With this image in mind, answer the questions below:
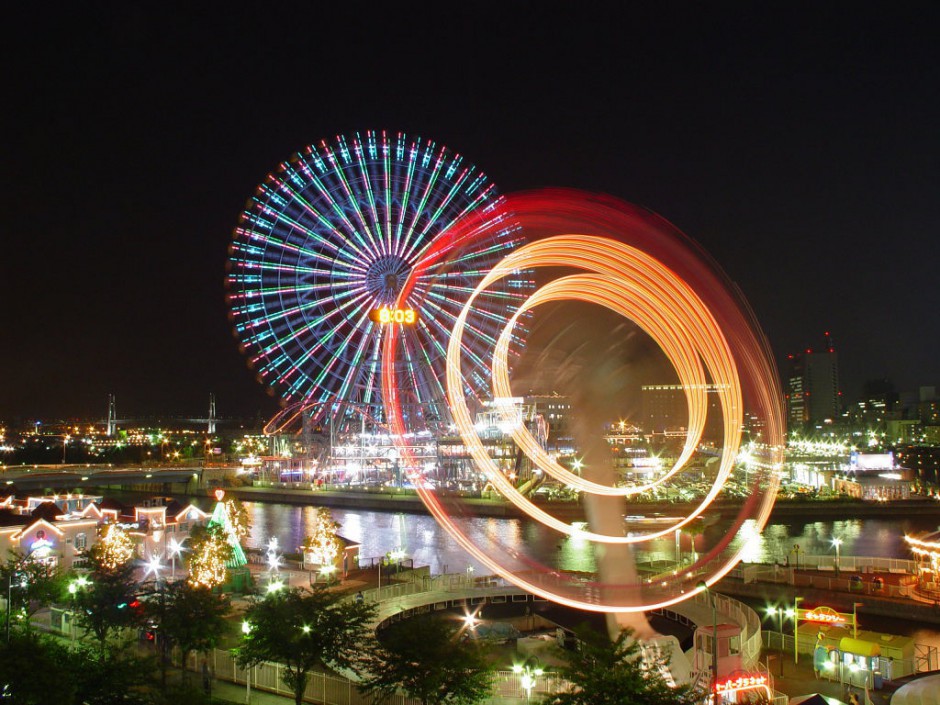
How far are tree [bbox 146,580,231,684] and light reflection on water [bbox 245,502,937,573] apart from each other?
9709 mm

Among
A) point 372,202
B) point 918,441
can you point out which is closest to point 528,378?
point 372,202

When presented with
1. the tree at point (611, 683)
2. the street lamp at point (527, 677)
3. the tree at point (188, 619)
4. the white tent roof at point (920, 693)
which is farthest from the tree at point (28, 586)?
the white tent roof at point (920, 693)

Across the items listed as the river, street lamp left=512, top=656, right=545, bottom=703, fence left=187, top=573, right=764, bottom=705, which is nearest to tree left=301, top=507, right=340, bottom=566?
the river

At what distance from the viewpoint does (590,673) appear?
7.09 m

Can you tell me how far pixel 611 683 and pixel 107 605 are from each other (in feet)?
23.3

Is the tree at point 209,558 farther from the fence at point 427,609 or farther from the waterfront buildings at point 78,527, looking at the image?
the fence at point 427,609

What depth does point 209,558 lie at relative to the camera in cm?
1471

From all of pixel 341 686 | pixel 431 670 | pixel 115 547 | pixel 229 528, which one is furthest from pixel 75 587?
pixel 431 670

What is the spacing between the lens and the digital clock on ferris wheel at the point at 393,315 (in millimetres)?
24125

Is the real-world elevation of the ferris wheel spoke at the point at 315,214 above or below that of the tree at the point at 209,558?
above

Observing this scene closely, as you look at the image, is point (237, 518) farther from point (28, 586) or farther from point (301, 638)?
point (301, 638)

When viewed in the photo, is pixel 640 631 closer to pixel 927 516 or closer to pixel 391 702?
pixel 391 702

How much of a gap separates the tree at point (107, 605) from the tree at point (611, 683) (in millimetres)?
5928

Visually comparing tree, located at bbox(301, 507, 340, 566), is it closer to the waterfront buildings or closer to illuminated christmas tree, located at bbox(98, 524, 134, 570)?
the waterfront buildings
